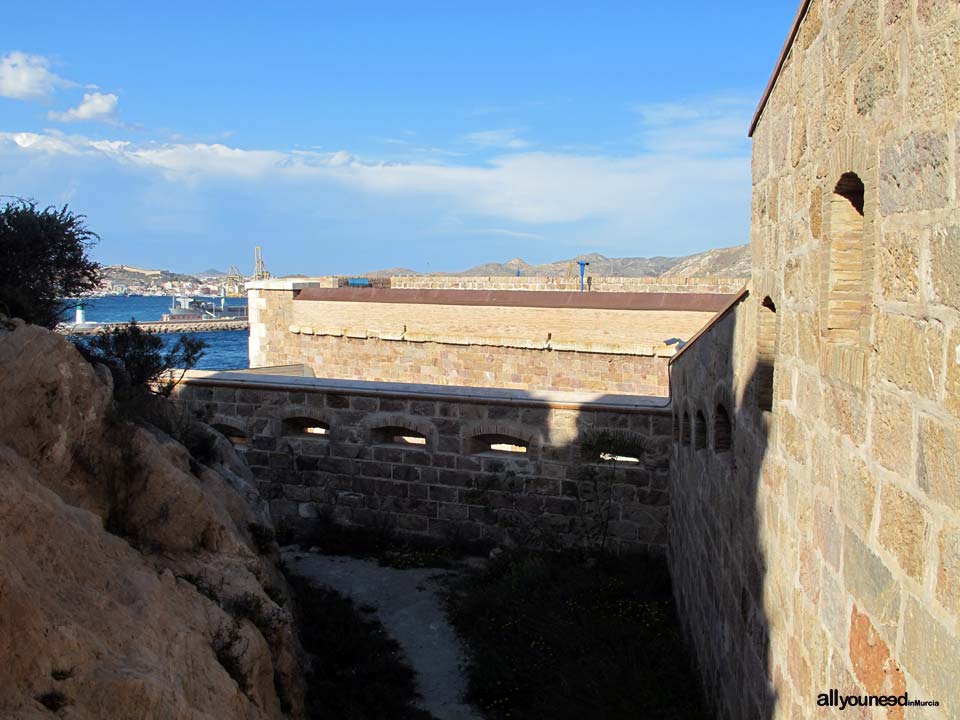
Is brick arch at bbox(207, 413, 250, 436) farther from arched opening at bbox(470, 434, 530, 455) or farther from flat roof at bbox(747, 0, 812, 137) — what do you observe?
flat roof at bbox(747, 0, 812, 137)

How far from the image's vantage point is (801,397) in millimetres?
3369

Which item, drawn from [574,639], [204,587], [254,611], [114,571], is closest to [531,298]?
[574,639]

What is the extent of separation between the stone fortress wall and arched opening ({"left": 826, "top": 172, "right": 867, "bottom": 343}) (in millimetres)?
12099

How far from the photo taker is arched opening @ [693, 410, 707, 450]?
627cm

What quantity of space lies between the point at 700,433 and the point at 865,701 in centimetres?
391

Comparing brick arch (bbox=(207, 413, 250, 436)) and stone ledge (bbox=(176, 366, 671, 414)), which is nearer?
stone ledge (bbox=(176, 366, 671, 414))

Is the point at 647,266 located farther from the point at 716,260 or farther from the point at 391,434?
the point at 391,434

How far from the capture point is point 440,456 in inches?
404

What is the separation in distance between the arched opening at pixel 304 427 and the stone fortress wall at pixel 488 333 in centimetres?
655

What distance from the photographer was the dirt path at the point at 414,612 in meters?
6.66

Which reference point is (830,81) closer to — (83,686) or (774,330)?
(774,330)

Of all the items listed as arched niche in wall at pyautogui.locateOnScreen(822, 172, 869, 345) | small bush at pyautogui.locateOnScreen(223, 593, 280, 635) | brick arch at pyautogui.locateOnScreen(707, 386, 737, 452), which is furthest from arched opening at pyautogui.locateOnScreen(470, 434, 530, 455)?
arched niche in wall at pyautogui.locateOnScreen(822, 172, 869, 345)

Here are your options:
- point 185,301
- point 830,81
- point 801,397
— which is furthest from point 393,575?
point 185,301

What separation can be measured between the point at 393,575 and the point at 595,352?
25.7ft
